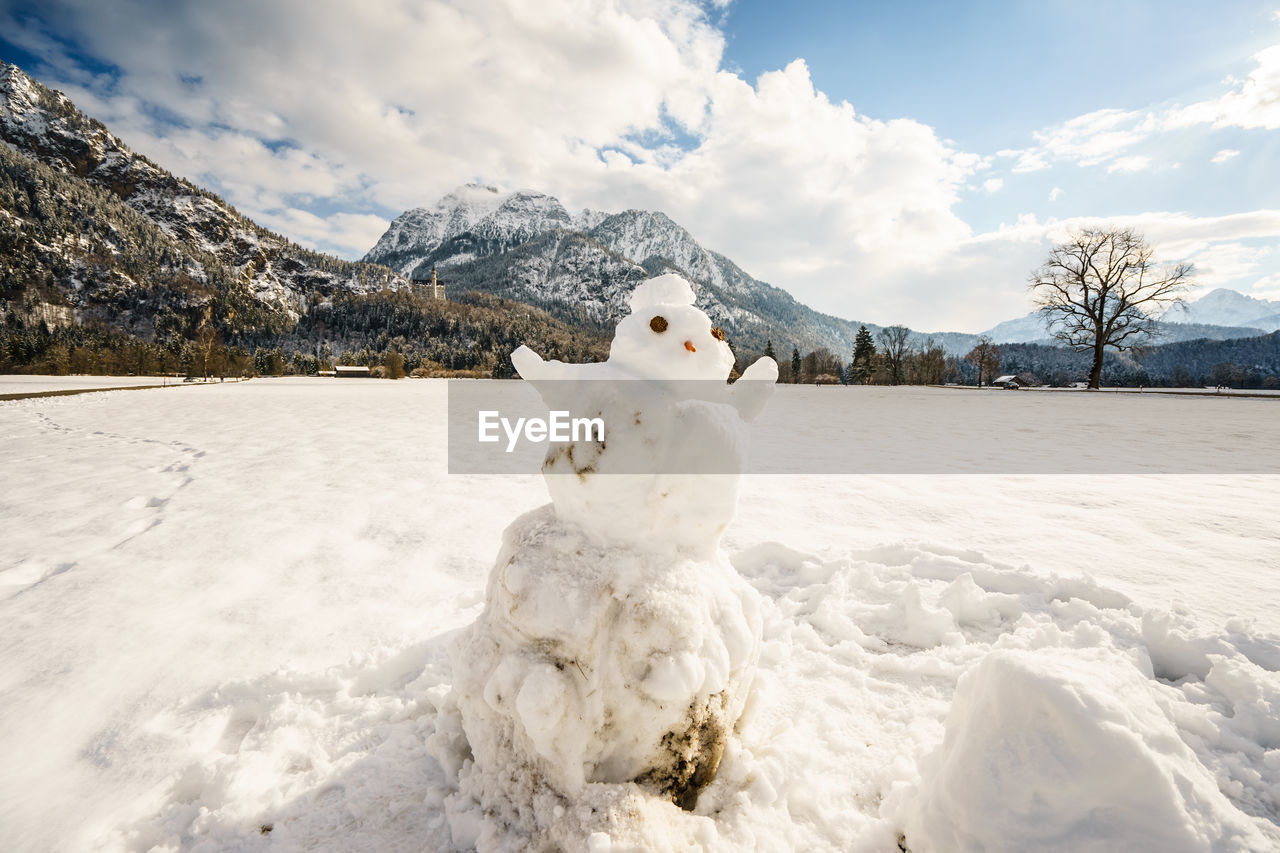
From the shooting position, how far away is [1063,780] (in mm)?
1569

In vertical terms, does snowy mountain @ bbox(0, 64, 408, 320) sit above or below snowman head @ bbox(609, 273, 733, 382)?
above

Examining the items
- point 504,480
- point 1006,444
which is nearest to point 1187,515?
point 1006,444

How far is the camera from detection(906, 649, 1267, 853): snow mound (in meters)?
1.49

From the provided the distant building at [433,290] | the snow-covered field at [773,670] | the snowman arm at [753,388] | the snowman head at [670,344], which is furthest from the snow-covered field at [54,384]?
the distant building at [433,290]

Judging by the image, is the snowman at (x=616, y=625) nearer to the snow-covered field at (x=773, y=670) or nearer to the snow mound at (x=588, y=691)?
the snow mound at (x=588, y=691)

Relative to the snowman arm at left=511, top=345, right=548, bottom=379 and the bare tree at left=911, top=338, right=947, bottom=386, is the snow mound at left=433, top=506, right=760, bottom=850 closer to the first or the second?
the snowman arm at left=511, top=345, right=548, bottom=379

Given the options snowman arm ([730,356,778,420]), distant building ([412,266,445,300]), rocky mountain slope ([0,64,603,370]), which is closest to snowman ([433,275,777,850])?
snowman arm ([730,356,778,420])

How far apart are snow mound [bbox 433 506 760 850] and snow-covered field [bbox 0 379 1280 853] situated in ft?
0.51

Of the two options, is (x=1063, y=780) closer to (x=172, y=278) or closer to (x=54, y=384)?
(x=54, y=384)

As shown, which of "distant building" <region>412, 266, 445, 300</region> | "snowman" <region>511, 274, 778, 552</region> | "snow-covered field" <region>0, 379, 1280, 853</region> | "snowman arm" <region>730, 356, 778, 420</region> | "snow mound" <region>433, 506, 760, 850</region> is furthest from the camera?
"distant building" <region>412, 266, 445, 300</region>

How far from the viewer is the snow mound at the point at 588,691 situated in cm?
186

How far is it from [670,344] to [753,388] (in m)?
0.58

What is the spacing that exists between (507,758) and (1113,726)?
220 centimetres

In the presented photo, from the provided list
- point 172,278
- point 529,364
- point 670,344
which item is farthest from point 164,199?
point 670,344
